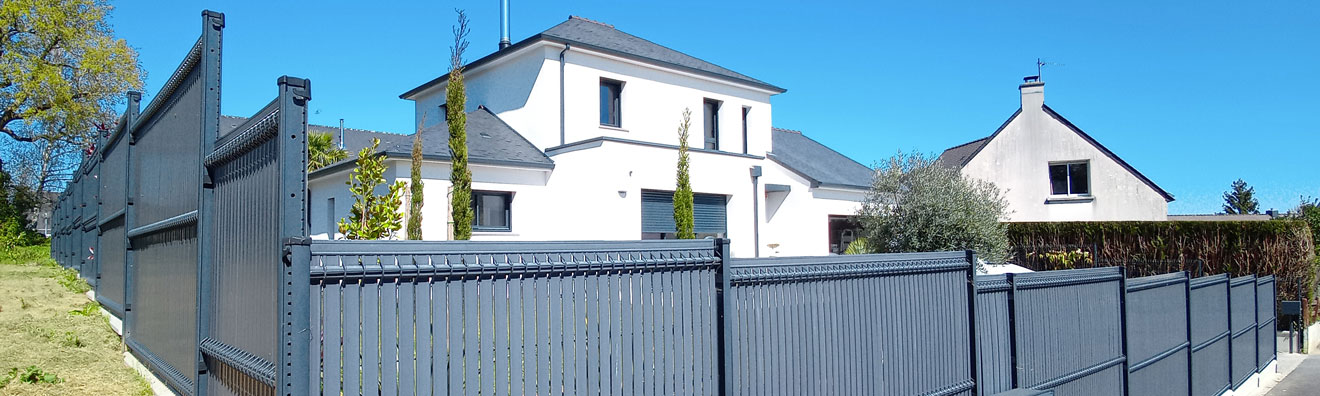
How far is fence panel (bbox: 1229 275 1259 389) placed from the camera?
1169 centimetres

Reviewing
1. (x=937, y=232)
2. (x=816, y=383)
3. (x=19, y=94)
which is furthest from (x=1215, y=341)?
(x=19, y=94)

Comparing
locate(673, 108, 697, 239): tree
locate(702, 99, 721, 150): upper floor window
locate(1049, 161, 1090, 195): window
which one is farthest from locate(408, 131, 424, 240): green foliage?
locate(1049, 161, 1090, 195): window

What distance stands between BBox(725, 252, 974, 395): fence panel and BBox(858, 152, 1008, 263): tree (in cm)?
954

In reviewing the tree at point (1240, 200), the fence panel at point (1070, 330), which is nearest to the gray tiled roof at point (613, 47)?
the fence panel at point (1070, 330)

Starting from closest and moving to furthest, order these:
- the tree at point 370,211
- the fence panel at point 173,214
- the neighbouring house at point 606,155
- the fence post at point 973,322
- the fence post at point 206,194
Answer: the fence post at point 206,194, the fence panel at point 173,214, the fence post at point 973,322, the tree at point 370,211, the neighbouring house at point 606,155

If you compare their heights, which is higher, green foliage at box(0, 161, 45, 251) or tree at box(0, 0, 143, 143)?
tree at box(0, 0, 143, 143)

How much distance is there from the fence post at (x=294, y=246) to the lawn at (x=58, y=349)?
3338 mm

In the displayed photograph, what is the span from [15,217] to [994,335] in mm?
25500

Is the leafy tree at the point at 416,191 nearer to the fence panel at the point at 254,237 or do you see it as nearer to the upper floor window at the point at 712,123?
the upper floor window at the point at 712,123

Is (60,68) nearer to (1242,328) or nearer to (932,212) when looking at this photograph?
(932,212)

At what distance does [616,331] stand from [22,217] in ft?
88.7

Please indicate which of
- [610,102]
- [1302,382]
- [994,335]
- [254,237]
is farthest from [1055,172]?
[254,237]

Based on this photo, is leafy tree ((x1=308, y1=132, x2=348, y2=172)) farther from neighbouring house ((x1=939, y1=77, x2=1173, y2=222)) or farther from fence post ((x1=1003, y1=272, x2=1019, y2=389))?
neighbouring house ((x1=939, y1=77, x2=1173, y2=222))

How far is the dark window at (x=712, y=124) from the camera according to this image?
22.9 metres
